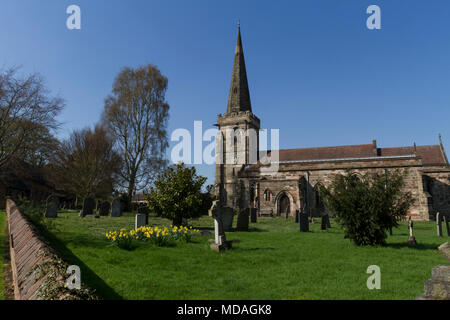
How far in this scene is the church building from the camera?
24.2 metres

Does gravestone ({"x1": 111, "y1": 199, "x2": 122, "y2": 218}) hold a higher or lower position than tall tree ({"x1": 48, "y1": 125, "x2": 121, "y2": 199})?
lower

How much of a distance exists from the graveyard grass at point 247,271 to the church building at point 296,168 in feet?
46.3

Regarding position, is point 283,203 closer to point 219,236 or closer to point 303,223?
point 303,223

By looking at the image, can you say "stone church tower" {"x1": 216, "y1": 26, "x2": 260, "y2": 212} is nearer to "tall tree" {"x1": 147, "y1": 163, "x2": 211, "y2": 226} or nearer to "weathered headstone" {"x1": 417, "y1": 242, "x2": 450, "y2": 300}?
"tall tree" {"x1": 147, "y1": 163, "x2": 211, "y2": 226}

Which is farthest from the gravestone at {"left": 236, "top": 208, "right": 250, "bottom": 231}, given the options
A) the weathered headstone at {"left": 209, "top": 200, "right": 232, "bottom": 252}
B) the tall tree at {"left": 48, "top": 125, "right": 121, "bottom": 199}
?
the tall tree at {"left": 48, "top": 125, "right": 121, "bottom": 199}

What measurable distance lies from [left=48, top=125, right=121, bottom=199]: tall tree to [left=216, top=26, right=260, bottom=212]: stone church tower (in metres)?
13.9

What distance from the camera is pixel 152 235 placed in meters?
8.23

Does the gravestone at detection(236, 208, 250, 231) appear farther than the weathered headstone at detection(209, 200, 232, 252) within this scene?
Yes

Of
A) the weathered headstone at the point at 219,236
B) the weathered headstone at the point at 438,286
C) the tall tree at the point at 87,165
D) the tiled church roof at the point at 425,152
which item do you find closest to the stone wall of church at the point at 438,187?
the tiled church roof at the point at 425,152

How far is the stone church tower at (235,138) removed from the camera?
34.8m

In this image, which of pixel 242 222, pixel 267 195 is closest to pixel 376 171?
pixel 267 195

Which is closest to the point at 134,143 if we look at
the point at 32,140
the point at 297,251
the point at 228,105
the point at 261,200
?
the point at 32,140

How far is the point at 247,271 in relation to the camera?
5270 mm

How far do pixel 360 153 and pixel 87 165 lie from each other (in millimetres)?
28461
